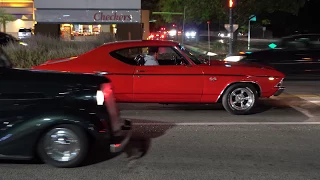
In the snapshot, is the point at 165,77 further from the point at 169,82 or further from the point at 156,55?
the point at 156,55

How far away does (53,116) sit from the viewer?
5.05m

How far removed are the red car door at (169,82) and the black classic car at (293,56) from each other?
606cm

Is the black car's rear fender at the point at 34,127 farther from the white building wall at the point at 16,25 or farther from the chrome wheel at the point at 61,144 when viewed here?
the white building wall at the point at 16,25

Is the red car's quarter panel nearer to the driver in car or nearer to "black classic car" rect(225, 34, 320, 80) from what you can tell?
the driver in car

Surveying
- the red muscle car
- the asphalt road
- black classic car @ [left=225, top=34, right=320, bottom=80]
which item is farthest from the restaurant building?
the red muscle car

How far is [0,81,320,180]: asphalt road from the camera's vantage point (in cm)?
525

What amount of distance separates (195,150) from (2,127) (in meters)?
2.71

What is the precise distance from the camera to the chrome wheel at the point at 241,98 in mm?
8734

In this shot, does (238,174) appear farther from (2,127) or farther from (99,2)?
(99,2)

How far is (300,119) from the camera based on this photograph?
8562 mm

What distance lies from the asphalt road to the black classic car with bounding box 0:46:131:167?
264 millimetres

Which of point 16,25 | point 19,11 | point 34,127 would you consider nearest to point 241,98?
point 34,127

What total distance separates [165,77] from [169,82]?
128mm

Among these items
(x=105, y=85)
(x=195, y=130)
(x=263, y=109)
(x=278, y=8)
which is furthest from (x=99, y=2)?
(x=105, y=85)
